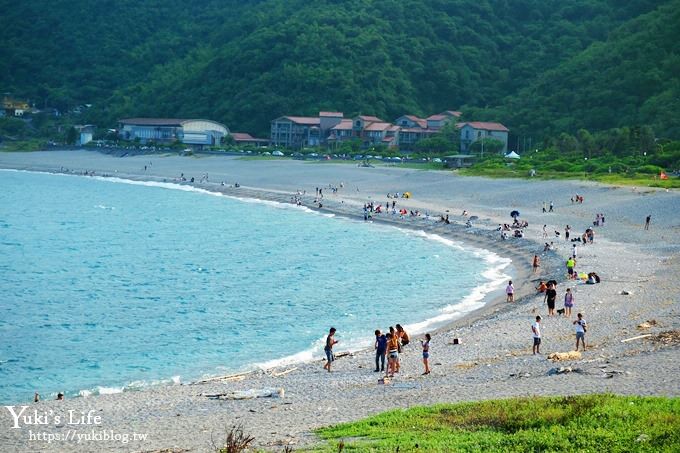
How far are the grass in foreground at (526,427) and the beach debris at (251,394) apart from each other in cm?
337

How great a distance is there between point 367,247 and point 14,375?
2385 cm

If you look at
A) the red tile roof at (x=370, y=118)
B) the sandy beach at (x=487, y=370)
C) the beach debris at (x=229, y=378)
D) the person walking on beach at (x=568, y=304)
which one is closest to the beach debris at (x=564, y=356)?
the sandy beach at (x=487, y=370)

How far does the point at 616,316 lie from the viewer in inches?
907

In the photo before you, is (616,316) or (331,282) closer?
(616,316)

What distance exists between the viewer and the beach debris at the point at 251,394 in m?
17.0

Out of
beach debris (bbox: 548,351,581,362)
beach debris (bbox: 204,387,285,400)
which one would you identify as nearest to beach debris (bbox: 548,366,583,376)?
beach debris (bbox: 548,351,581,362)

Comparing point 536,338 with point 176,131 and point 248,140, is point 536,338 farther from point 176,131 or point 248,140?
point 176,131

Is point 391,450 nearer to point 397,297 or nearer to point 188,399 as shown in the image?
point 188,399

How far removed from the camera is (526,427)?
1245 centimetres

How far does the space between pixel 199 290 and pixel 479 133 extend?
59.9m

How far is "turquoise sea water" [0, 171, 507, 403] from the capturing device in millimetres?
22328

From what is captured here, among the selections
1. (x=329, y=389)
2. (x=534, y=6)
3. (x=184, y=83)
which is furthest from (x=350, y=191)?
(x=534, y=6)

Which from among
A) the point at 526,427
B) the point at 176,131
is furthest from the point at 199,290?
the point at 176,131

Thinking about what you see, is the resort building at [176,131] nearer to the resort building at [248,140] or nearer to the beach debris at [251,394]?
the resort building at [248,140]
